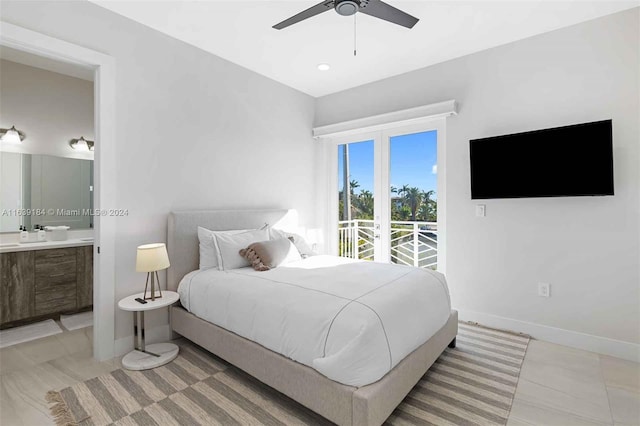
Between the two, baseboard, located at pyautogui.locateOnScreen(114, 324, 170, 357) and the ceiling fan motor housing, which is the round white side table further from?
the ceiling fan motor housing

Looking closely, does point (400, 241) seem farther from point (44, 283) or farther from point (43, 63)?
point (43, 63)

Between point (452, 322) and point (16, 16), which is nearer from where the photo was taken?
point (16, 16)

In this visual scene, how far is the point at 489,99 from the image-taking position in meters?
3.24

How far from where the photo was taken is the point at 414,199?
3842mm

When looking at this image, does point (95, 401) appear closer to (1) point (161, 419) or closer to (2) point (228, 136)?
(1) point (161, 419)

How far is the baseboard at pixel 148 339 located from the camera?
2.64m

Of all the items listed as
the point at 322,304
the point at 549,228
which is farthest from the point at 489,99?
the point at 322,304

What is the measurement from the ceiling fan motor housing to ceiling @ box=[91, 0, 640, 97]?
71 centimetres

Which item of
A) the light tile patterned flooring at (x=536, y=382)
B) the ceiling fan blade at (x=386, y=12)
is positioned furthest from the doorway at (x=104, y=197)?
the ceiling fan blade at (x=386, y=12)

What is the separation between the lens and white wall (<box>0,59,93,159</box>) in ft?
10.8

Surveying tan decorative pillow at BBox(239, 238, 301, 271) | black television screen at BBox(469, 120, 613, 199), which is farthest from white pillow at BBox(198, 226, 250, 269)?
black television screen at BBox(469, 120, 613, 199)

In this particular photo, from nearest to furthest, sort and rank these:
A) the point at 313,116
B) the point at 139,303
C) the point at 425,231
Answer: the point at 139,303 → the point at 425,231 → the point at 313,116

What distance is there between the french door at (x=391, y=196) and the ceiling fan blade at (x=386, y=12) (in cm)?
180

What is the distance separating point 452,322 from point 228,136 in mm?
2904
